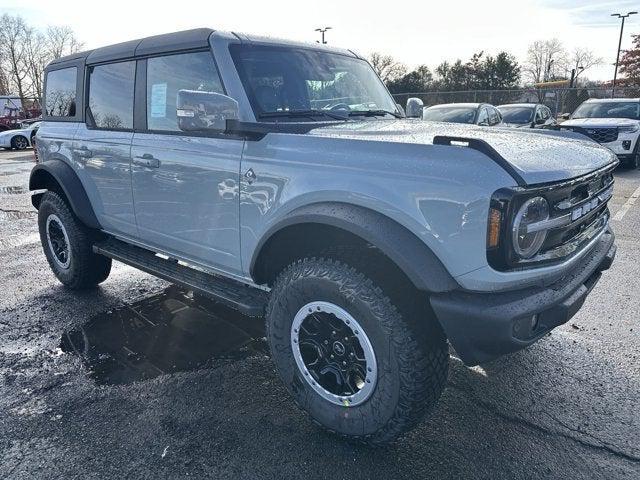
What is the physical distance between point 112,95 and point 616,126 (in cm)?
1160

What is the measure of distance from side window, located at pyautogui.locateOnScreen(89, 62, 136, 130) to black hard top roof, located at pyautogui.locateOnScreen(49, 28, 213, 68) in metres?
0.07

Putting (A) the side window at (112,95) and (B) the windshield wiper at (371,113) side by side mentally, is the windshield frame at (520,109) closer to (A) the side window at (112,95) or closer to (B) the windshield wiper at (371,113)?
(B) the windshield wiper at (371,113)

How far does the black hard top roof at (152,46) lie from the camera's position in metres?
3.19

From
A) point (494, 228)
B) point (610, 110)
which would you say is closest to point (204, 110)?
point (494, 228)

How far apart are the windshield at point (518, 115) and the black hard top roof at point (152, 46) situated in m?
11.4

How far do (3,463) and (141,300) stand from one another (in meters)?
2.19

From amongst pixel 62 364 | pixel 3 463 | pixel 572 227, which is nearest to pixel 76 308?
pixel 62 364

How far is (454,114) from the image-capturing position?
36.4 feet

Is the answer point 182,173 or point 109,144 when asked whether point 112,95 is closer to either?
point 109,144

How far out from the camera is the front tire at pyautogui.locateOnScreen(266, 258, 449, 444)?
230 cm

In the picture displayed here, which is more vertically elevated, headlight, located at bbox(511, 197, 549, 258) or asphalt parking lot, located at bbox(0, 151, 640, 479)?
headlight, located at bbox(511, 197, 549, 258)

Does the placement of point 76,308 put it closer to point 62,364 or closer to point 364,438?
point 62,364

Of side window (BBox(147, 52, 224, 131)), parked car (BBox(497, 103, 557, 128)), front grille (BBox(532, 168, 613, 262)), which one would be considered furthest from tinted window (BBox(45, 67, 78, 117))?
parked car (BBox(497, 103, 557, 128))

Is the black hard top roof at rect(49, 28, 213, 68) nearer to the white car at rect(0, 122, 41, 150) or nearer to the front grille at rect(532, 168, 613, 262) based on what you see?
the front grille at rect(532, 168, 613, 262)
